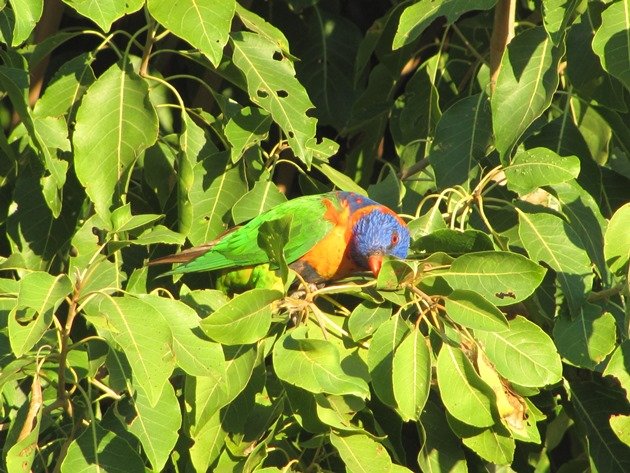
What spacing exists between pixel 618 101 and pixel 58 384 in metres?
2.11

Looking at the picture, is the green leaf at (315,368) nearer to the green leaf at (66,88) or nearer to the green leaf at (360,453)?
the green leaf at (360,453)

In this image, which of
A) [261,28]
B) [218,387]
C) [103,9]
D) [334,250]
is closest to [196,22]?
[103,9]

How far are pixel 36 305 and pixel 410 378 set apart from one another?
94 centimetres

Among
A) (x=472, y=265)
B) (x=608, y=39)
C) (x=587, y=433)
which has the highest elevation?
(x=608, y=39)

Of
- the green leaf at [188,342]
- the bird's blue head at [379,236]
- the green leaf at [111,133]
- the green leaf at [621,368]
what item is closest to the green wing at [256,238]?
the bird's blue head at [379,236]

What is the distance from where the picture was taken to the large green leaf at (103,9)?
276 centimetres

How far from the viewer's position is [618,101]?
346cm

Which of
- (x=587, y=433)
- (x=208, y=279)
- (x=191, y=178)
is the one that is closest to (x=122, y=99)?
(x=191, y=178)

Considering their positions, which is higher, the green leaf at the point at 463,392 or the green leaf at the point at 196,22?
the green leaf at the point at 196,22

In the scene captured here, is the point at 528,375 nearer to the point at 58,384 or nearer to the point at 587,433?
the point at 587,433

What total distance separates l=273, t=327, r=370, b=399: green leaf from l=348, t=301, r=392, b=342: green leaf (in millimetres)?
172

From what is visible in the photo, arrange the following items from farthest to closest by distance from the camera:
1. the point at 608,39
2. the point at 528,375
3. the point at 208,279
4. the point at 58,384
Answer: the point at 208,279, the point at 608,39, the point at 58,384, the point at 528,375

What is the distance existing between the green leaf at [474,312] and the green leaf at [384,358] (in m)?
0.16

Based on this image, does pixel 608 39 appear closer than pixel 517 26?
Yes
